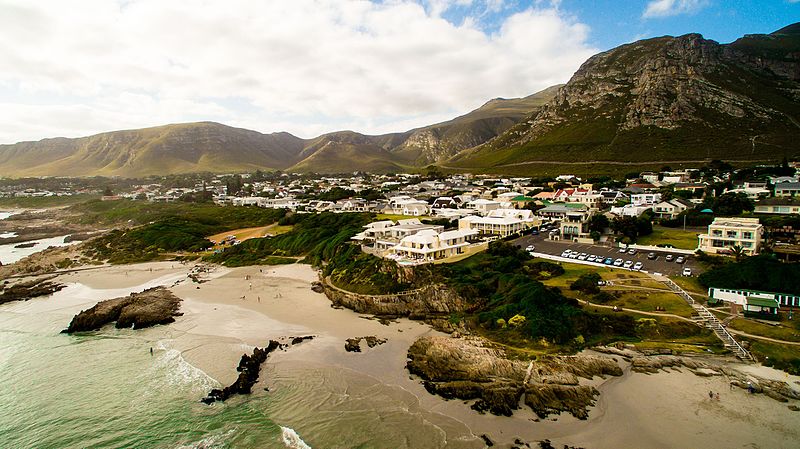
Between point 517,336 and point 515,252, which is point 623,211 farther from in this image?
point 517,336

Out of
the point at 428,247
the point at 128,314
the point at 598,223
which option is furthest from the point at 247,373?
the point at 598,223

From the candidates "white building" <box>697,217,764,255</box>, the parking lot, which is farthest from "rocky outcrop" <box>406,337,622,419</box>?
"white building" <box>697,217,764,255</box>

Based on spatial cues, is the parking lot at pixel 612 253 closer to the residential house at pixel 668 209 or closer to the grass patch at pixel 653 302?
the grass patch at pixel 653 302

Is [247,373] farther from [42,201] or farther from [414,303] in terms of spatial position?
[42,201]

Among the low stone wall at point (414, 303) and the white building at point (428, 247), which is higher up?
the white building at point (428, 247)

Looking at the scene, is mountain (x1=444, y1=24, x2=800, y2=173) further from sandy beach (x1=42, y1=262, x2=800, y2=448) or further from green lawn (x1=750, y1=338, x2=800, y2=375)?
sandy beach (x1=42, y1=262, x2=800, y2=448)

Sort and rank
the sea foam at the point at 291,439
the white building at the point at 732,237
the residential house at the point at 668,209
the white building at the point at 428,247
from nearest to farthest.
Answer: the sea foam at the point at 291,439 → the white building at the point at 732,237 → the white building at the point at 428,247 → the residential house at the point at 668,209

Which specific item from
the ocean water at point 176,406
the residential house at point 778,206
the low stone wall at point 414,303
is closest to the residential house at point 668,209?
the residential house at point 778,206
